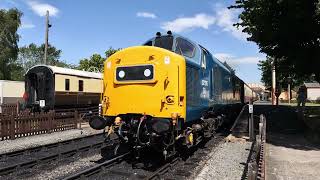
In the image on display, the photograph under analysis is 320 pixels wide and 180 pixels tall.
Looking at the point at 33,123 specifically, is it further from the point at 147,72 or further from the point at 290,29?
the point at 290,29

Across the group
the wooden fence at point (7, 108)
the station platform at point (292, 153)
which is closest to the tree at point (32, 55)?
the wooden fence at point (7, 108)

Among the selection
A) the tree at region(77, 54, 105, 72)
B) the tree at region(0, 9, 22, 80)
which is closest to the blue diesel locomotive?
the tree at region(0, 9, 22, 80)

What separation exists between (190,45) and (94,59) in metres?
59.5

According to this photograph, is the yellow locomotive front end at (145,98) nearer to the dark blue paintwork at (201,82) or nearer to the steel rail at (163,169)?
the steel rail at (163,169)

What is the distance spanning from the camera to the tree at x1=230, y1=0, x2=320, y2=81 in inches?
603

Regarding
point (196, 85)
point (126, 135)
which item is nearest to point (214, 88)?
point (196, 85)

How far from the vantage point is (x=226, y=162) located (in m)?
11.8

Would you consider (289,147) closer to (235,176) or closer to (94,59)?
(235,176)

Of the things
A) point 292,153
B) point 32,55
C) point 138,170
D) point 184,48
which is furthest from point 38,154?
point 32,55

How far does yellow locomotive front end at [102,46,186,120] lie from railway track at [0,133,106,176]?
2.49m

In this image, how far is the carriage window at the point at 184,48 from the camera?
11.9m

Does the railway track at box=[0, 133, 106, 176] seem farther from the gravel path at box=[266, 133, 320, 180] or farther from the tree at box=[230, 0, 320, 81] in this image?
the tree at box=[230, 0, 320, 81]

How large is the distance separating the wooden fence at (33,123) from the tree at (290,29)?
35.0 feet

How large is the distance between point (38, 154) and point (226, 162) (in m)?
6.15
